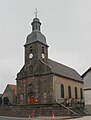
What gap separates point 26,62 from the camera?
44.7 metres

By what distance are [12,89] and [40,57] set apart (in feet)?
69.0

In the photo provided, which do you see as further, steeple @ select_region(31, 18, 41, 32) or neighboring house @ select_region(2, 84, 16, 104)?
neighboring house @ select_region(2, 84, 16, 104)

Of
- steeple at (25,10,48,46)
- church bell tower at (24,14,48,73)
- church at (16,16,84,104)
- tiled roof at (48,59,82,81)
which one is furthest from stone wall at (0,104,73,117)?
steeple at (25,10,48,46)

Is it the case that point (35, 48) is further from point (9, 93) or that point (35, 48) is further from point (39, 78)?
point (9, 93)

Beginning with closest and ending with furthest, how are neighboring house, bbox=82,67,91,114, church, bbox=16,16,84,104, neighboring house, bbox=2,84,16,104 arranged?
neighboring house, bbox=82,67,91,114 < church, bbox=16,16,84,104 < neighboring house, bbox=2,84,16,104

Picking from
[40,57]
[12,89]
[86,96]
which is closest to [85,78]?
[86,96]

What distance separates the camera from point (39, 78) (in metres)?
42.1

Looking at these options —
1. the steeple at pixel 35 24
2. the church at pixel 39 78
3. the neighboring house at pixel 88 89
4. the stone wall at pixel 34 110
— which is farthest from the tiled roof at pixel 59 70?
the stone wall at pixel 34 110

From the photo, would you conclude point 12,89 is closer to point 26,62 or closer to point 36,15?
point 26,62

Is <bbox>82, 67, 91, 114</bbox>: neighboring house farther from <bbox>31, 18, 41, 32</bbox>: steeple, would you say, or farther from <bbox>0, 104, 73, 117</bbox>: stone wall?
<bbox>31, 18, 41, 32</bbox>: steeple

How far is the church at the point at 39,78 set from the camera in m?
40.6

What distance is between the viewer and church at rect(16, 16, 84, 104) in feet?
133

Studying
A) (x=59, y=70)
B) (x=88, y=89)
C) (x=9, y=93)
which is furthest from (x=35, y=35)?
(x=9, y=93)

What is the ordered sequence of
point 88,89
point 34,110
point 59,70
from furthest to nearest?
point 59,70 → point 34,110 → point 88,89
